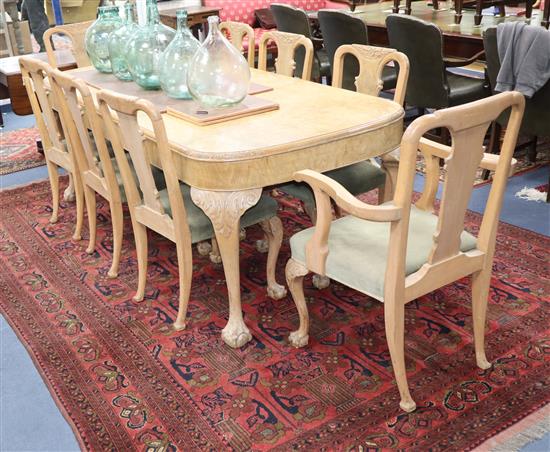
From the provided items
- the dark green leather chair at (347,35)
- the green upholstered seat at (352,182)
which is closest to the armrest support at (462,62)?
the dark green leather chair at (347,35)

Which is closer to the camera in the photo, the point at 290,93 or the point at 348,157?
the point at 348,157

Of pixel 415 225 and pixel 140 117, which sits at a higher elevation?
pixel 140 117

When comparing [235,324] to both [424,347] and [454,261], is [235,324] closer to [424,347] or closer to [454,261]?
[424,347]

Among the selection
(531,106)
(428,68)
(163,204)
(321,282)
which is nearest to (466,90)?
(428,68)

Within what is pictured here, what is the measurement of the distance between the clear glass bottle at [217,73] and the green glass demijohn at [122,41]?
692mm

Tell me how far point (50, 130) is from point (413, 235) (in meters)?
2.04

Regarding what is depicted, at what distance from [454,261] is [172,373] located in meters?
1.01

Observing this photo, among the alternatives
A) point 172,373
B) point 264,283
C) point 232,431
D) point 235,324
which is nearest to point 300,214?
point 264,283

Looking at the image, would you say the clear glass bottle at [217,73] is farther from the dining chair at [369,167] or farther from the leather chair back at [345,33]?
the leather chair back at [345,33]

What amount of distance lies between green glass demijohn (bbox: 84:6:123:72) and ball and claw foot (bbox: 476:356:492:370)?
7.39ft

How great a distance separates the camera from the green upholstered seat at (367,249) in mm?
1887

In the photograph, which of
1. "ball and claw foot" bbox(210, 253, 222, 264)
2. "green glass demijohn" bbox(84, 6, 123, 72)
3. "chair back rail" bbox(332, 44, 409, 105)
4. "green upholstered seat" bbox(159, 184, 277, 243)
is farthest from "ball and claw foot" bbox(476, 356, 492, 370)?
"green glass demijohn" bbox(84, 6, 123, 72)

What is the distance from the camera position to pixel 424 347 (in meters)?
2.24

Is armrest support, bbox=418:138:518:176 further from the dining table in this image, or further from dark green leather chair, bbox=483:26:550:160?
dark green leather chair, bbox=483:26:550:160
